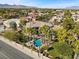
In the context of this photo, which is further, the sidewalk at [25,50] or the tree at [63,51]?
the sidewalk at [25,50]

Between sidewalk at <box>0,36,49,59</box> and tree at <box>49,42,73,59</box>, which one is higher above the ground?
tree at <box>49,42,73,59</box>

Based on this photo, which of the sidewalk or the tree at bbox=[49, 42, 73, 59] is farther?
the sidewalk

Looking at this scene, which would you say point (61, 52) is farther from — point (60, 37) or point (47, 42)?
point (47, 42)

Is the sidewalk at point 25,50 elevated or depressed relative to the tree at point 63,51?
depressed

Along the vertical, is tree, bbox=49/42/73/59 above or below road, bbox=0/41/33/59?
above

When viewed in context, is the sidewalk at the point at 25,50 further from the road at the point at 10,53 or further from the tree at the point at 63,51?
the tree at the point at 63,51

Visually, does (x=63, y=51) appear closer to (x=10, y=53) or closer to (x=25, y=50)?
(x=25, y=50)

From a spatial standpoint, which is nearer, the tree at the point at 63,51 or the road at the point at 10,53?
the tree at the point at 63,51

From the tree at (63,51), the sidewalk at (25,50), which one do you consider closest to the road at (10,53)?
the sidewalk at (25,50)

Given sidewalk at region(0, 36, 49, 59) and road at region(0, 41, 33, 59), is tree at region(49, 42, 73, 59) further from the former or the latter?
road at region(0, 41, 33, 59)

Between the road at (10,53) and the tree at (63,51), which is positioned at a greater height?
the tree at (63,51)

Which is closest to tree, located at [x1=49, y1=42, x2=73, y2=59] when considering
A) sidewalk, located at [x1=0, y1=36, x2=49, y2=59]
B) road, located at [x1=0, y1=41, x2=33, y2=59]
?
sidewalk, located at [x1=0, y1=36, x2=49, y2=59]
